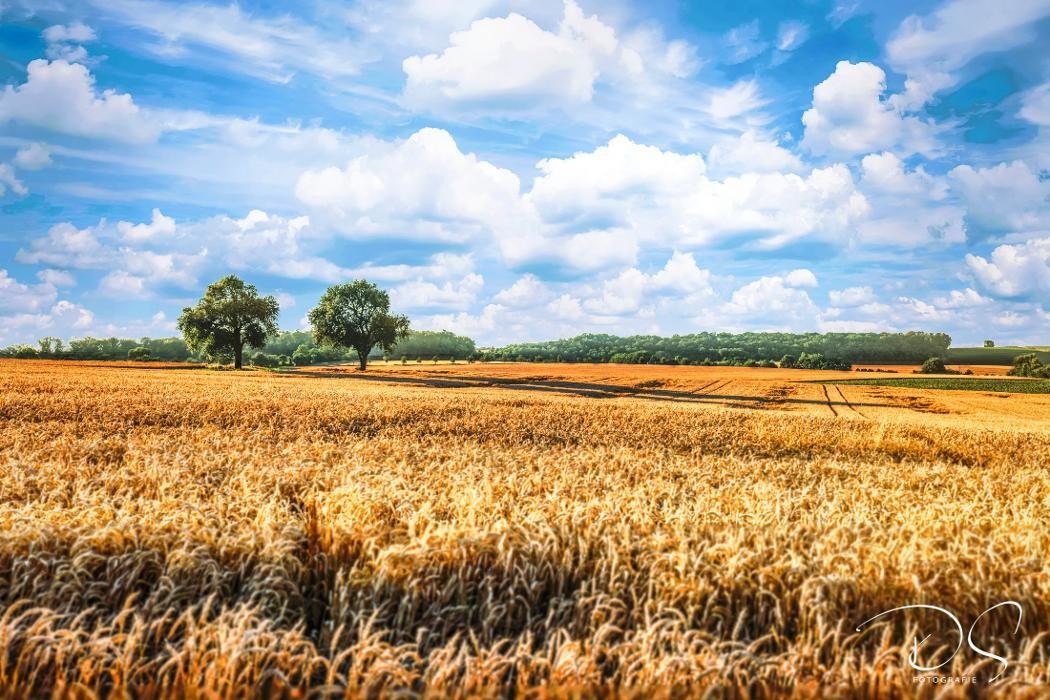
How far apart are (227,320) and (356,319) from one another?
17056 mm

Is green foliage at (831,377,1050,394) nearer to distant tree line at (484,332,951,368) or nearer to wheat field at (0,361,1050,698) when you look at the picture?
distant tree line at (484,332,951,368)

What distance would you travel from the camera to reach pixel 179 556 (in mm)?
5109

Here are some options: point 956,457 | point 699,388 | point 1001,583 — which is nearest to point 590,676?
point 1001,583

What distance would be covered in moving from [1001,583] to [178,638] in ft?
22.5

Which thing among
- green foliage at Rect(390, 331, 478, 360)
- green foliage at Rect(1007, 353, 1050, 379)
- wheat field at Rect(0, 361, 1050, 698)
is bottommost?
green foliage at Rect(1007, 353, 1050, 379)

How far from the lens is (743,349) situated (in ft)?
446

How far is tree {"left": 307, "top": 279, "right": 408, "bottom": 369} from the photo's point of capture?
3374 inches

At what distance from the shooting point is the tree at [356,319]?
85688 millimetres

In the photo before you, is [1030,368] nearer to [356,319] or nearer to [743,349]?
[743,349]

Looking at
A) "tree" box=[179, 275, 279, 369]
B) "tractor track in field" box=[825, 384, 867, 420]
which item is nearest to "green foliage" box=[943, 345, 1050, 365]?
"tractor track in field" box=[825, 384, 867, 420]

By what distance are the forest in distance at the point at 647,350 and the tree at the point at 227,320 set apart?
2893 centimetres

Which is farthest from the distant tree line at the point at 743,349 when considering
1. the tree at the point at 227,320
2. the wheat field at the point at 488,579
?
the wheat field at the point at 488,579

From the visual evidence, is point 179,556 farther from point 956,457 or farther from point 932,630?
point 956,457

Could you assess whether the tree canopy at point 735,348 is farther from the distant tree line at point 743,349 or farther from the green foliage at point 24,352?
the green foliage at point 24,352
